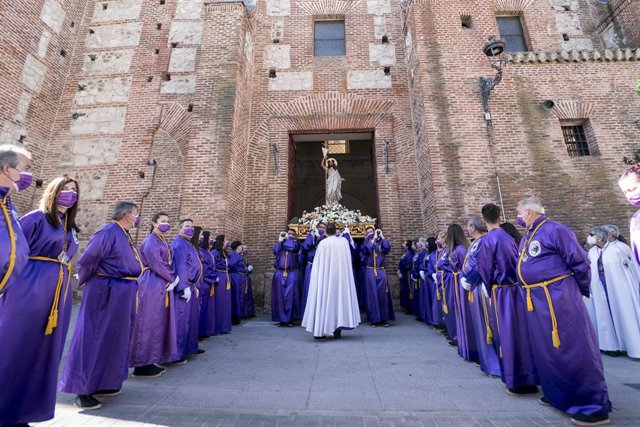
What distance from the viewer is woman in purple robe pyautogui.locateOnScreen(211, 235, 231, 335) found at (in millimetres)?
6598

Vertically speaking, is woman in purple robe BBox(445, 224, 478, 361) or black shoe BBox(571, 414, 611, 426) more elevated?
woman in purple robe BBox(445, 224, 478, 361)

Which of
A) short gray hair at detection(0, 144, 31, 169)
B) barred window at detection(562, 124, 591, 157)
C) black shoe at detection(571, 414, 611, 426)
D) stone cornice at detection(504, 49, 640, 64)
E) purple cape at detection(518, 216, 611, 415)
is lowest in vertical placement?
black shoe at detection(571, 414, 611, 426)

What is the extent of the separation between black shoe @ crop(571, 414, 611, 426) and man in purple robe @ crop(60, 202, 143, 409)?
13.6 feet

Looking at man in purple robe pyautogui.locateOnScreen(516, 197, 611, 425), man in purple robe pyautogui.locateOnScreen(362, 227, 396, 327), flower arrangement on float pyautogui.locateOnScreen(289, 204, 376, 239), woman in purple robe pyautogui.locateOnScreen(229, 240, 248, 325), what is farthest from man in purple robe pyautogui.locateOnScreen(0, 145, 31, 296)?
flower arrangement on float pyautogui.locateOnScreen(289, 204, 376, 239)

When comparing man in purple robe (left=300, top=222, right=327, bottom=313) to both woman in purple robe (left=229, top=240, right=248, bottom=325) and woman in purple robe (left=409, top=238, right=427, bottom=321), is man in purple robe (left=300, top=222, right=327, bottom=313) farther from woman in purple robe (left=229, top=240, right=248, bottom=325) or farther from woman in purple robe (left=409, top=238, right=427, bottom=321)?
woman in purple robe (left=409, top=238, right=427, bottom=321)

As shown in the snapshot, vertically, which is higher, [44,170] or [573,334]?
[44,170]

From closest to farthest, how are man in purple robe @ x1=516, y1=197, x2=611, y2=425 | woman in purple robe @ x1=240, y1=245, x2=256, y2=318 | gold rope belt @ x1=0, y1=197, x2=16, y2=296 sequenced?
gold rope belt @ x1=0, y1=197, x2=16, y2=296
man in purple robe @ x1=516, y1=197, x2=611, y2=425
woman in purple robe @ x1=240, y1=245, x2=256, y2=318

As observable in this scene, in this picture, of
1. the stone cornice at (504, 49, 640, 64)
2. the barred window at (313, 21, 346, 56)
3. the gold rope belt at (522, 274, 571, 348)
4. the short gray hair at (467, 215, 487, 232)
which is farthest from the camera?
the barred window at (313, 21, 346, 56)

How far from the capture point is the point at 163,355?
4266mm

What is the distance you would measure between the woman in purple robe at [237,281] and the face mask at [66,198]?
4897mm

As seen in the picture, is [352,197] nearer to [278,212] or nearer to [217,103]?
[278,212]

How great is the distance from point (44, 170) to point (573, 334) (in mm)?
12778

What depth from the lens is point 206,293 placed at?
638 cm

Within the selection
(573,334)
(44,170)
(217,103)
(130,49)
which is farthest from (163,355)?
(130,49)
